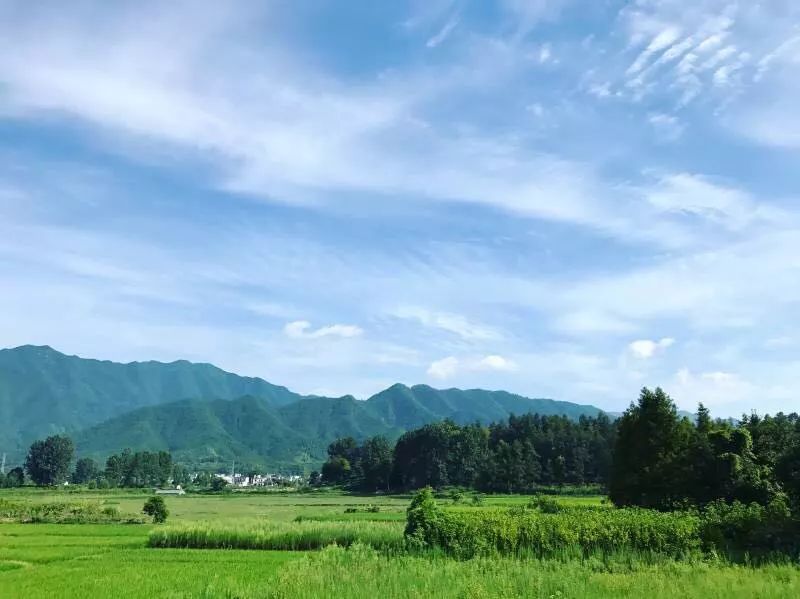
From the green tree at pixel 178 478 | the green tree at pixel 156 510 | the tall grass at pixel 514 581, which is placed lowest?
the green tree at pixel 178 478

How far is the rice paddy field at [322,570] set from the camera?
1477 centimetres

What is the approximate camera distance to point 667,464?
1406 inches

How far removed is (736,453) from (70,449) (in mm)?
134715

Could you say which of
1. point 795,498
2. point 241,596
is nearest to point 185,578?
point 241,596

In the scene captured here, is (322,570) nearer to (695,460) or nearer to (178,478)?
(695,460)

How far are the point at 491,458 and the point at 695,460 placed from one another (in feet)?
200

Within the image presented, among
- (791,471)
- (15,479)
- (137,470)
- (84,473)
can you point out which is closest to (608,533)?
(791,471)

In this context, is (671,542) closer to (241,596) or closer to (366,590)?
(366,590)

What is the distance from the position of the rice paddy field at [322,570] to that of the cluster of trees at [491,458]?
190 feet

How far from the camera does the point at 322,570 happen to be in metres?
17.5

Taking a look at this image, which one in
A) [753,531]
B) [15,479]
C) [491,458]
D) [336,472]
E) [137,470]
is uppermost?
[753,531]

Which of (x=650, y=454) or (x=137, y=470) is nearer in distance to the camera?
(x=650, y=454)

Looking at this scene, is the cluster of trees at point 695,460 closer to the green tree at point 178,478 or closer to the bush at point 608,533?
the bush at point 608,533

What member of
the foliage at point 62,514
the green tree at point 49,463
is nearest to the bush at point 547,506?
the foliage at point 62,514
